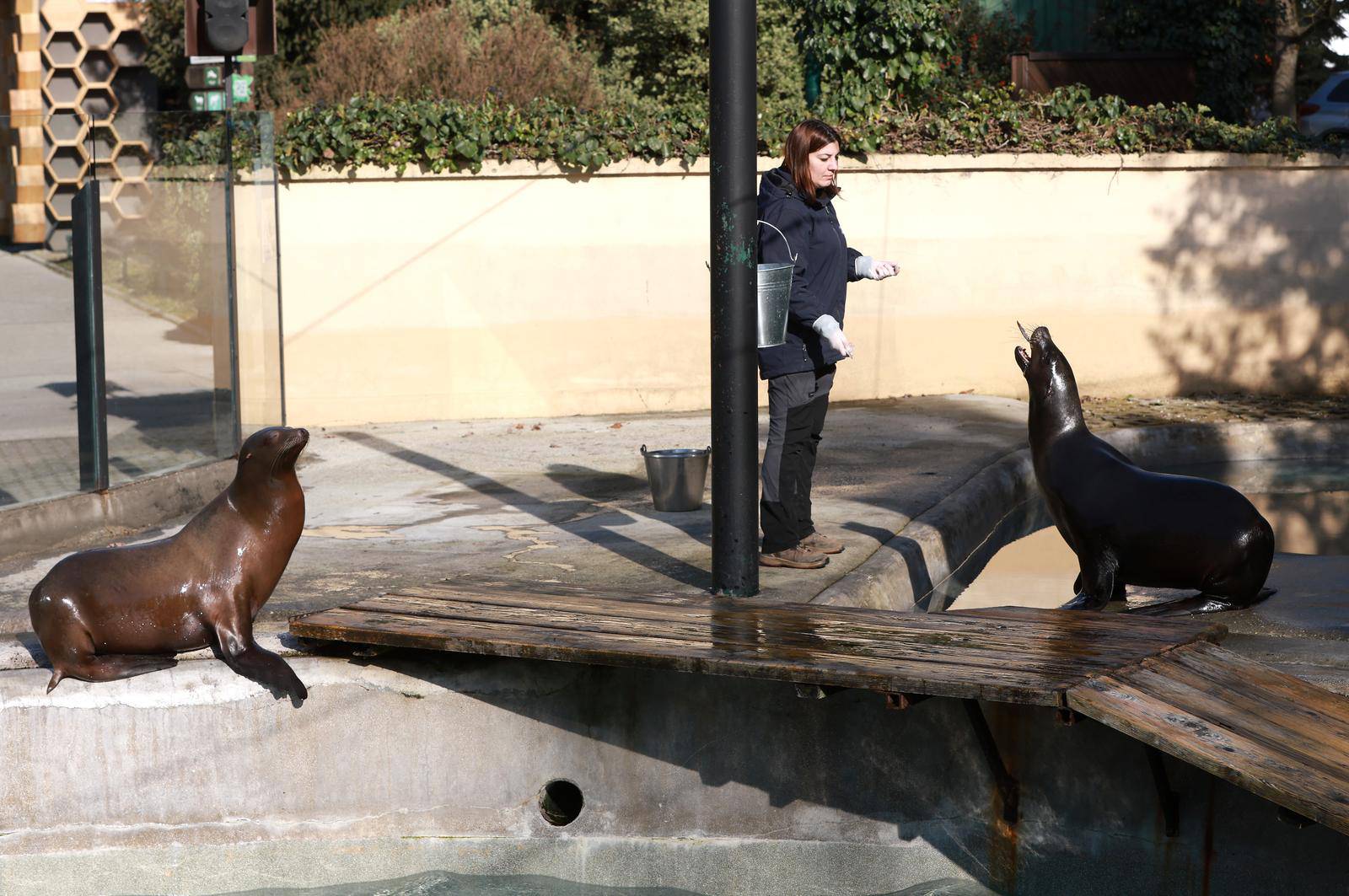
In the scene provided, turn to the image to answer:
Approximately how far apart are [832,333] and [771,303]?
1.08 feet

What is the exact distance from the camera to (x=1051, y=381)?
239 inches

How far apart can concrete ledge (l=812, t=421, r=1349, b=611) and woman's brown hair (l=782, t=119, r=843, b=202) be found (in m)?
1.60

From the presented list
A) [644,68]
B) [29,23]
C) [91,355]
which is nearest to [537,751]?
[91,355]

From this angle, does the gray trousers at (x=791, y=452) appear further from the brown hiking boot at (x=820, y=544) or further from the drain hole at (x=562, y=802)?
the drain hole at (x=562, y=802)

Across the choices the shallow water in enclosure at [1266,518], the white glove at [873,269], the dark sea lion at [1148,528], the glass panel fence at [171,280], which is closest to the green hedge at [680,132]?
the glass panel fence at [171,280]

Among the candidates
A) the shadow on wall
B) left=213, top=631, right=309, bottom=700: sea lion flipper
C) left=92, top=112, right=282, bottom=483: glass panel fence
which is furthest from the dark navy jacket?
the shadow on wall

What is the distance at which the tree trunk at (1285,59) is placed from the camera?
1642cm

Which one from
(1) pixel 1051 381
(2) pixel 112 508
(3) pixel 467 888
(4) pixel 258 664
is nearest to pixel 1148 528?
(1) pixel 1051 381

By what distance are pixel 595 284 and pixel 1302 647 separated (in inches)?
292

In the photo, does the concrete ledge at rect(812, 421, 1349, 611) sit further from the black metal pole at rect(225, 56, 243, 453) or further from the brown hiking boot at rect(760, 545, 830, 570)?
the black metal pole at rect(225, 56, 243, 453)

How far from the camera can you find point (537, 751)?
5.14 metres

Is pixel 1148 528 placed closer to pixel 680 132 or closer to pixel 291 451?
pixel 291 451

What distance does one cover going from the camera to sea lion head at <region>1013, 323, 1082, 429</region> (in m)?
6.09

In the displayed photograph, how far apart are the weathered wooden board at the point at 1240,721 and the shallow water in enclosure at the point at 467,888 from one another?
1.76 meters
